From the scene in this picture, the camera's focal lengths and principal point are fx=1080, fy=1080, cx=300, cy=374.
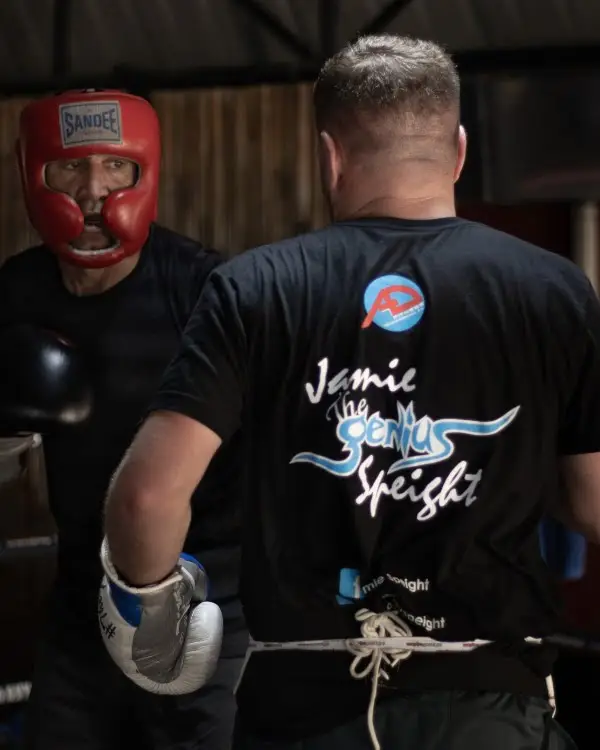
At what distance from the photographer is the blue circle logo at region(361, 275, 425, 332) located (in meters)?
1.02

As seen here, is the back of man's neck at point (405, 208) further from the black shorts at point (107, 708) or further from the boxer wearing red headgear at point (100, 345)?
the black shorts at point (107, 708)

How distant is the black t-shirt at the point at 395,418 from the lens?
1.02 meters

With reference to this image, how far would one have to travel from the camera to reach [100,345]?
76.1 inches

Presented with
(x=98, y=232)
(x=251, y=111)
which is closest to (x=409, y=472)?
(x=98, y=232)

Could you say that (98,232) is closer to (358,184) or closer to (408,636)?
(358,184)

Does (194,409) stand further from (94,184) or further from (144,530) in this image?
(94,184)

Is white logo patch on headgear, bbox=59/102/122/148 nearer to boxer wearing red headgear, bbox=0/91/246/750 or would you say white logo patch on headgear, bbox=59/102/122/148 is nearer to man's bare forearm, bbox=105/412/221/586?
boxer wearing red headgear, bbox=0/91/246/750

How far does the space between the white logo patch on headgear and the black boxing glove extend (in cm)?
36

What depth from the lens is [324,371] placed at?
103 cm

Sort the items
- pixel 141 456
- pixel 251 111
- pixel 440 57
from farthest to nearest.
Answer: pixel 251 111 < pixel 440 57 < pixel 141 456

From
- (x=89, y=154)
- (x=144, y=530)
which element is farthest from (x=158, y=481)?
(x=89, y=154)

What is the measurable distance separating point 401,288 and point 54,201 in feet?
3.76

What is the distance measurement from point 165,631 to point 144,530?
0.92ft

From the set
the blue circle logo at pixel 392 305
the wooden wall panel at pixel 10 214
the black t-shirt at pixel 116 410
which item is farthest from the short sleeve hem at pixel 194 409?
the wooden wall panel at pixel 10 214
